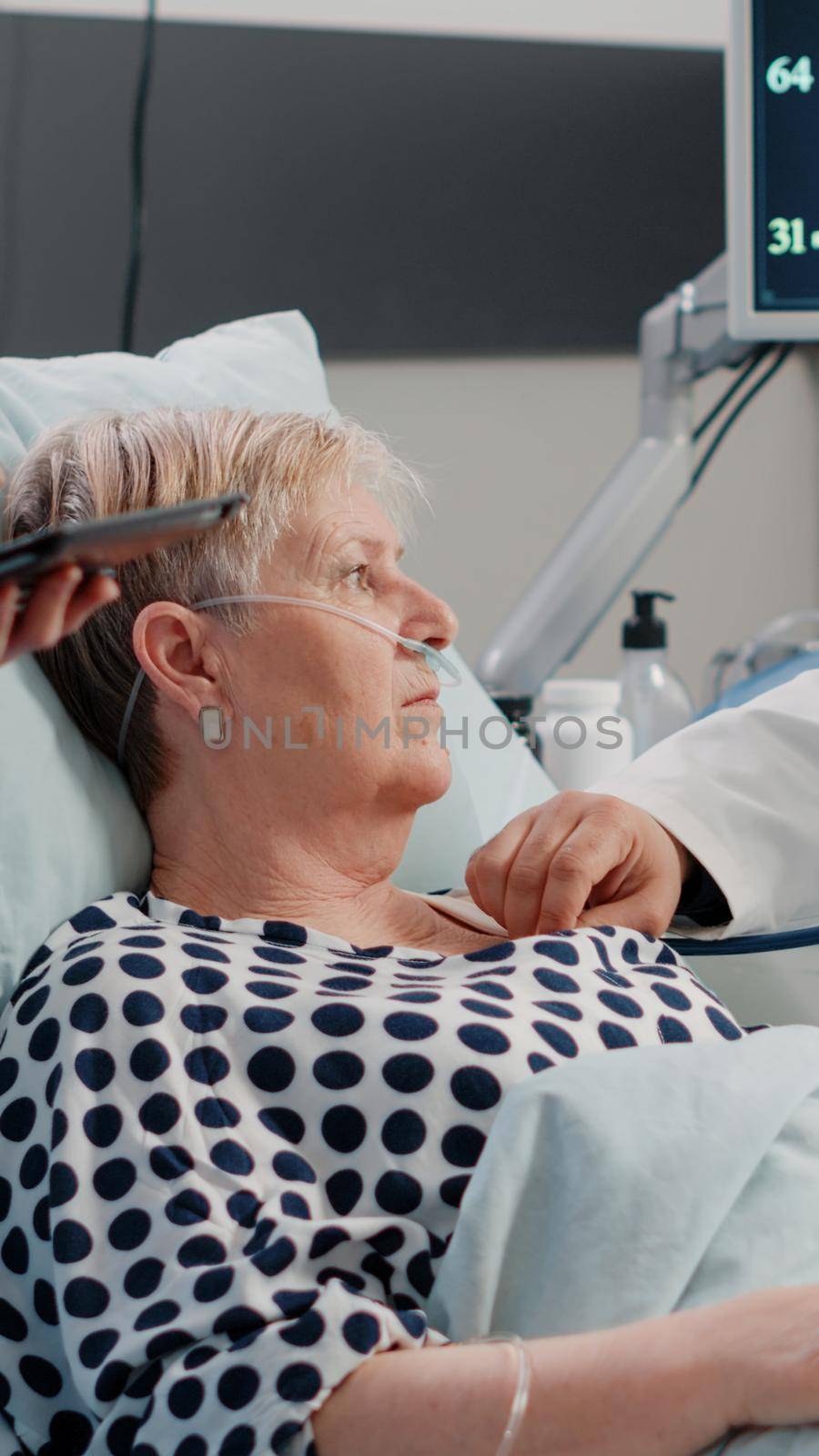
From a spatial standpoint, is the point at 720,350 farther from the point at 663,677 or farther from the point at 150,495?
the point at 150,495

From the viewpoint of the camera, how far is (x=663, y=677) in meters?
1.71

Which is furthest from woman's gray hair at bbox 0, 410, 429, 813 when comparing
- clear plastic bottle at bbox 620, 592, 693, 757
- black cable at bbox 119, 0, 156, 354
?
black cable at bbox 119, 0, 156, 354

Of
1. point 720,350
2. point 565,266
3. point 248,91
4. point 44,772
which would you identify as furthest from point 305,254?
point 44,772

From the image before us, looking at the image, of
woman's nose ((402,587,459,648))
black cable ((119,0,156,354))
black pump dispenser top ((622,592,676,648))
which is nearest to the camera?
woman's nose ((402,587,459,648))

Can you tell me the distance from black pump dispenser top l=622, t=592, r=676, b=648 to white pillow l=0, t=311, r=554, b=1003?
0.28 metres

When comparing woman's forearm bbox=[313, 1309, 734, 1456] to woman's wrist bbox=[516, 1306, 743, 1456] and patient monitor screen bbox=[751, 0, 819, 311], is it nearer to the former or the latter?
woman's wrist bbox=[516, 1306, 743, 1456]

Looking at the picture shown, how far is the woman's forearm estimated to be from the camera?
2.22 ft

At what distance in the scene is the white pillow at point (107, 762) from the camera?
1005mm

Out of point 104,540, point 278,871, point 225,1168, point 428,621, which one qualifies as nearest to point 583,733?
point 428,621

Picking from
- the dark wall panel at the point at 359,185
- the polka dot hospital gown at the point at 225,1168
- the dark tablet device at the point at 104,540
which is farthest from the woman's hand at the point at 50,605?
the dark wall panel at the point at 359,185

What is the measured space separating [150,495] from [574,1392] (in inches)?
28.5

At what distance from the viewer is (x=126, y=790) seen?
1.13 meters

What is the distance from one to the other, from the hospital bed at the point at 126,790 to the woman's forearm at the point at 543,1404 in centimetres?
42

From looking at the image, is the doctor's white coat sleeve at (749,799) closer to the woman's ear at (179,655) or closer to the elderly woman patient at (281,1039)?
the elderly woman patient at (281,1039)
